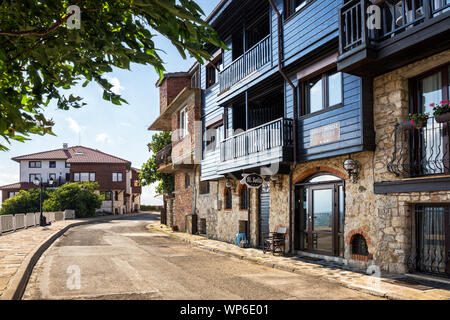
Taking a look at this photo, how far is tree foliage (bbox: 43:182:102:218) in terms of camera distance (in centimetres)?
4381

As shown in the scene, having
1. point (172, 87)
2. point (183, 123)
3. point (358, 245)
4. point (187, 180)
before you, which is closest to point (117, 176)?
point (172, 87)

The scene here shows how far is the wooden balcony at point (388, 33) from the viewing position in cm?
812

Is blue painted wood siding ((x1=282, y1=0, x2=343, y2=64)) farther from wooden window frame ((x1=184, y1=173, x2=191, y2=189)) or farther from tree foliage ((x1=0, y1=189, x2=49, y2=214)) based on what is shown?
tree foliage ((x1=0, y1=189, x2=49, y2=214))

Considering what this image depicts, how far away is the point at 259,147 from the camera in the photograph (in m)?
13.9

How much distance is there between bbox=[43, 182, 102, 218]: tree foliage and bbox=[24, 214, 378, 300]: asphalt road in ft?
109

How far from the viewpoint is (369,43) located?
30.4ft

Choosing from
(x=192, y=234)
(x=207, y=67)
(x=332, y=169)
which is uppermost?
(x=207, y=67)

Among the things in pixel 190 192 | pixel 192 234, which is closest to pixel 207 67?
pixel 190 192

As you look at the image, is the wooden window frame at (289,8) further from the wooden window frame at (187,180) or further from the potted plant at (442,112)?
the wooden window frame at (187,180)

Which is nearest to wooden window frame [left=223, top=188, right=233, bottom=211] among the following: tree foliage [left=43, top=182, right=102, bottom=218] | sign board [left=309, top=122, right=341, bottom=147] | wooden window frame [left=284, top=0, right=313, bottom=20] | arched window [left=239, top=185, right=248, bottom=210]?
arched window [left=239, top=185, right=248, bottom=210]

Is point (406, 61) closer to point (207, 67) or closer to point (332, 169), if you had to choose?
point (332, 169)

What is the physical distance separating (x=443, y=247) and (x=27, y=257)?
1085 cm

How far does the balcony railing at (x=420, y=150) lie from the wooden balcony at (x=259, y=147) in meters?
3.77
